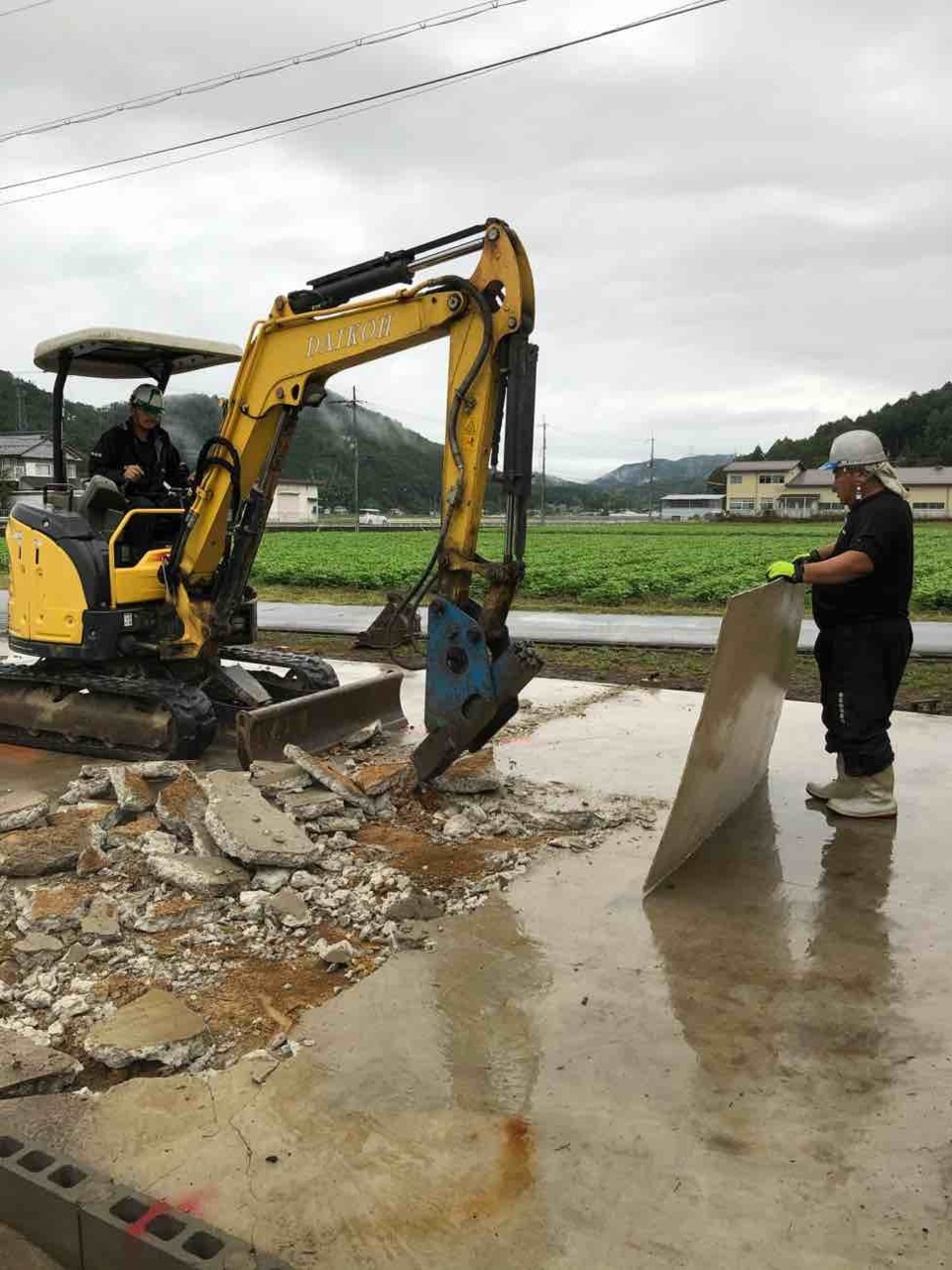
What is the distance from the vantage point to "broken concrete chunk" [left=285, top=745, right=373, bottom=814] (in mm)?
5449

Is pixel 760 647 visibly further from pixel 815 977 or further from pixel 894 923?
pixel 815 977

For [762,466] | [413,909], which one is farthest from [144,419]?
[762,466]

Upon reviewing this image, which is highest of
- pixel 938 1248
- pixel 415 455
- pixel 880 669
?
pixel 415 455

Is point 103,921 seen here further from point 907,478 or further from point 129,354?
point 907,478

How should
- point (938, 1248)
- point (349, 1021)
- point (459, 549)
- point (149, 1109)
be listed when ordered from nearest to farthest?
point (938, 1248) → point (149, 1109) → point (349, 1021) → point (459, 549)

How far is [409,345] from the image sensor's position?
605 centimetres

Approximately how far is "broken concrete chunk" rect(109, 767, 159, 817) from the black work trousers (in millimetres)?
3744

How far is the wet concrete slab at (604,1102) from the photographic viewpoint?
242cm

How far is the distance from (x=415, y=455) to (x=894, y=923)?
123 m

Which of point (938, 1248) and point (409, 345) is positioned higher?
point (409, 345)

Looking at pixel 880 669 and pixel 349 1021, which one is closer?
pixel 349 1021

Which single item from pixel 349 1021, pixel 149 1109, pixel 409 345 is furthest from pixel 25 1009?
pixel 409 345

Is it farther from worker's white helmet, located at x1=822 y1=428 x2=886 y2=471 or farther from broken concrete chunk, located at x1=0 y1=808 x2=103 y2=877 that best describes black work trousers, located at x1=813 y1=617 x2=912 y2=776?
broken concrete chunk, located at x1=0 y1=808 x2=103 y2=877

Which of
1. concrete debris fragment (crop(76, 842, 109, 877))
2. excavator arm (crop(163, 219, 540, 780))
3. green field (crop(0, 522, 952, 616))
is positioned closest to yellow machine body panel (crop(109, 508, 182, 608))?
excavator arm (crop(163, 219, 540, 780))
